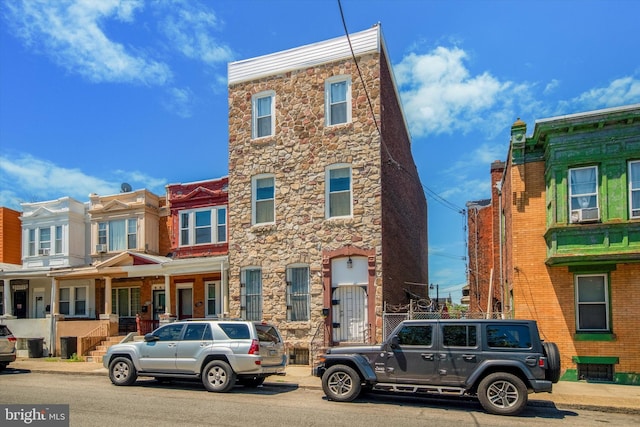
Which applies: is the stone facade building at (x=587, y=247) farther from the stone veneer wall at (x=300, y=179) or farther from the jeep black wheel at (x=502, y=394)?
the jeep black wheel at (x=502, y=394)

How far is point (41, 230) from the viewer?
1048 inches

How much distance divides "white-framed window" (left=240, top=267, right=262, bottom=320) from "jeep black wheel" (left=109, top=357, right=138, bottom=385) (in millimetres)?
5941

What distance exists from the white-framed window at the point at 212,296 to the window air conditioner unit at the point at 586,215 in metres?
14.4

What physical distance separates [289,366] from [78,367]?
7.40 meters

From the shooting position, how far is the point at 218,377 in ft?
40.7

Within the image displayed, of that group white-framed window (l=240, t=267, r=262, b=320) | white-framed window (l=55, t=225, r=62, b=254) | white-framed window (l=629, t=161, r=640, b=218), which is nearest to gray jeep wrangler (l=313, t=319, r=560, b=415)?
white-framed window (l=629, t=161, r=640, b=218)

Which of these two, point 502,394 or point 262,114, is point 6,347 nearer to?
point 262,114

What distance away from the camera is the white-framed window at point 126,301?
24.9m

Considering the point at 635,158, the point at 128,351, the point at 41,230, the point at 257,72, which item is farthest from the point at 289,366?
the point at 41,230

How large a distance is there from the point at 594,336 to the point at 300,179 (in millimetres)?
10469

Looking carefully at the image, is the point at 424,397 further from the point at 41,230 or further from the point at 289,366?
the point at 41,230

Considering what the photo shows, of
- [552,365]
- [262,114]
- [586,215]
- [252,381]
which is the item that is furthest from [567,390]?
[262,114]

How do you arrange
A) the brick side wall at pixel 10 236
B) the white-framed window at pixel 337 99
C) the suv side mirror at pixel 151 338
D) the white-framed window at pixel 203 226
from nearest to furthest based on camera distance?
the suv side mirror at pixel 151 338, the white-framed window at pixel 337 99, the white-framed window at pixel 203 226, the brick side wall at pixel 10 236

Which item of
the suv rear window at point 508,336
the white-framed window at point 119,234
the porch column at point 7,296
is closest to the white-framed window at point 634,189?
the suv rear window at point 508,336
